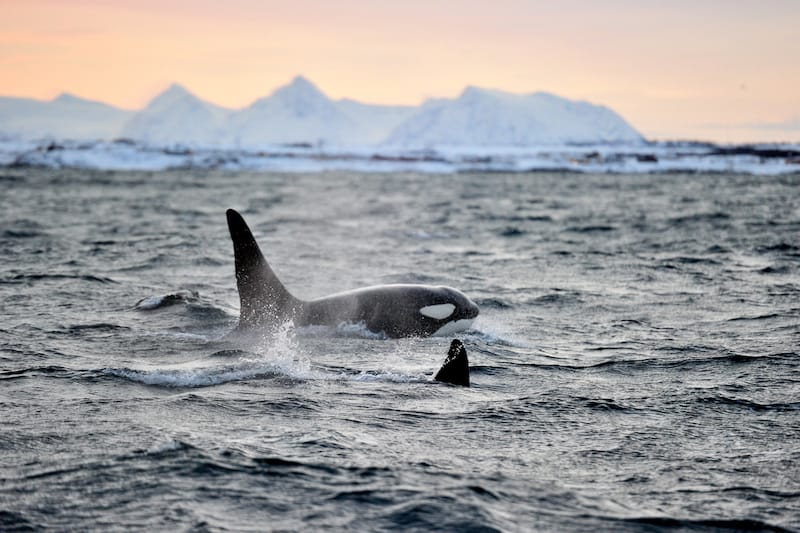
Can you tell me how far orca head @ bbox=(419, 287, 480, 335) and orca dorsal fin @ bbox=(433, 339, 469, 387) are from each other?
2.54 m

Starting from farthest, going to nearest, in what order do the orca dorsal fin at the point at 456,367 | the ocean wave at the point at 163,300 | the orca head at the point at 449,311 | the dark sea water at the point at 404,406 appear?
the ocean wave at the point at 163,300, the orca head at the point at 449,311, the orca dorsal fin at the point at 456,367, the dark sea water at the point at 404,406

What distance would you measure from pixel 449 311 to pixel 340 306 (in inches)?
55.9

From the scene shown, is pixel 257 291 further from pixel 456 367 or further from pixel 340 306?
pixel 456 367

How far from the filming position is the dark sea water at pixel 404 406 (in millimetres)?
6078

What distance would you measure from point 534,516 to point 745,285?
13.2m

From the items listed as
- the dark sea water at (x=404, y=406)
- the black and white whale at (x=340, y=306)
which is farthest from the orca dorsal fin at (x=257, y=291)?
the dark sea water at (x=404, y=406)

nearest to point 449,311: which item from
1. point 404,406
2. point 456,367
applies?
point 456,367

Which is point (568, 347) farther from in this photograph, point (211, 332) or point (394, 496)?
point (394, 496)

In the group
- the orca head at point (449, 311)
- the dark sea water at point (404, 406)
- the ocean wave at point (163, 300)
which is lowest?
the dark sea water at point (404, 406)

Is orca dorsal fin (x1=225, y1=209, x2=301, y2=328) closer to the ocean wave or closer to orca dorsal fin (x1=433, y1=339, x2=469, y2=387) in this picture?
the ocean wave

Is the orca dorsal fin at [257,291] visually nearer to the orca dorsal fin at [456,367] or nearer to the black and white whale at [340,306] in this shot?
the black and white whale at [340,306]

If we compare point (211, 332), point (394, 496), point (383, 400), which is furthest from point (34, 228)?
point (394, 496)

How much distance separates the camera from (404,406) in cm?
850

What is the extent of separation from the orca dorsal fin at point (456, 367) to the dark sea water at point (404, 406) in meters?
0.18
